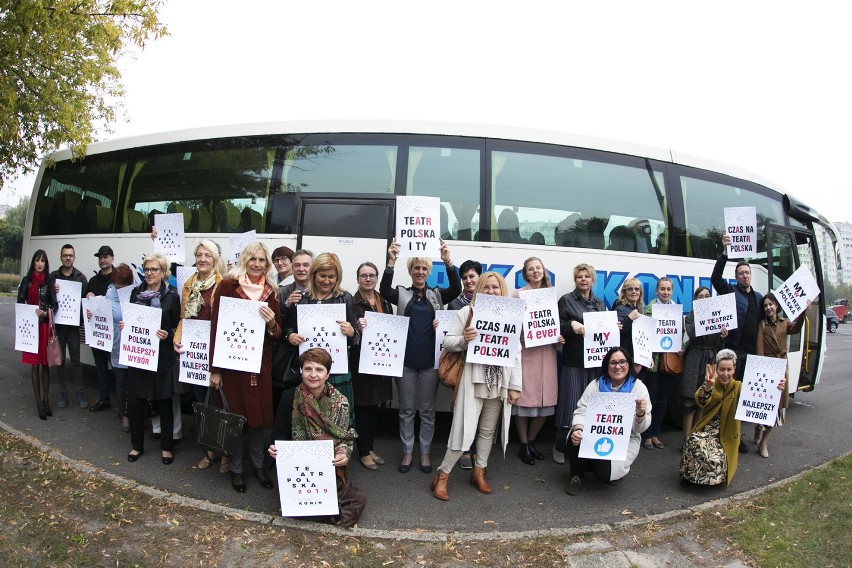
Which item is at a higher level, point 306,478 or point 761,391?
point 761,391

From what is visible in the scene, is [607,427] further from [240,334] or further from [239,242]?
[239,242]

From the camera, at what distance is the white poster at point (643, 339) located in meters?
5.76

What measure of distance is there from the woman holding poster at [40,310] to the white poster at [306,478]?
4.18 metres

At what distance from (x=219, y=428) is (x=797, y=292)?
6455mm

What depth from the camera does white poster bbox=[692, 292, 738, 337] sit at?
5.98m

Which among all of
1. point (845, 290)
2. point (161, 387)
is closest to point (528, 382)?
point (161, 387)

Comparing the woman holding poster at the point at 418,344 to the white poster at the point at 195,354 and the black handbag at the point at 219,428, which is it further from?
the white poster at the point at 195,354

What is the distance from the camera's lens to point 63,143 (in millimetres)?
8898

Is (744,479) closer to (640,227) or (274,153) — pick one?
(640,227)

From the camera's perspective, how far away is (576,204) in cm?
649

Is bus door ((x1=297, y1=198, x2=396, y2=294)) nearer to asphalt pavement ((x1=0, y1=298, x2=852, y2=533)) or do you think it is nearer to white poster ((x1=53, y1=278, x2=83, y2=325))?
asphalt pavement ((x1=0, y1=298, x2=852, y2=533))

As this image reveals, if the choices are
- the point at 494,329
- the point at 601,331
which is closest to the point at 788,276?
the point at 601,331

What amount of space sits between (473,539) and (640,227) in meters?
4.42

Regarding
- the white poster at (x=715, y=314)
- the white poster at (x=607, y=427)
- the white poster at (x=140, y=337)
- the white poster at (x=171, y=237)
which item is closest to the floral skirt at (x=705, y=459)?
the white poster at (x=607, y=427)
